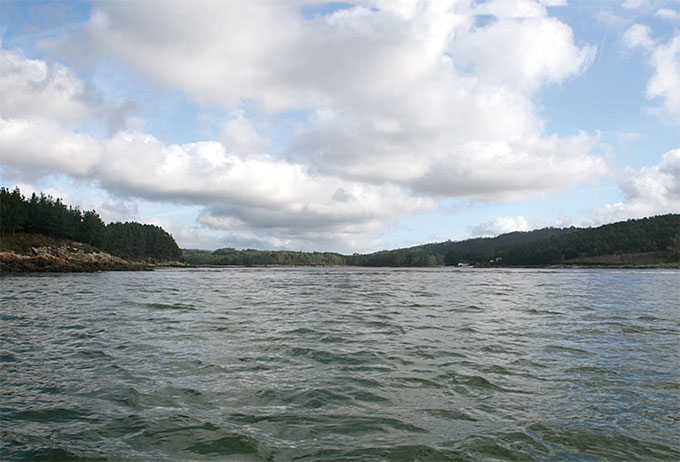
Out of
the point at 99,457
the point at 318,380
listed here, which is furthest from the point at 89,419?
the point at 318,380

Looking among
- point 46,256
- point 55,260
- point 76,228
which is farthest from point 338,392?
point 76,228

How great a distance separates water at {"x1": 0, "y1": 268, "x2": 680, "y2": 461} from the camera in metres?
6.30

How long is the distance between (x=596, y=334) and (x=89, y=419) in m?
17.5

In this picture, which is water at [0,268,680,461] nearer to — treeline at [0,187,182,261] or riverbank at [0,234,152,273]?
riverbank at [0,234,152,273]

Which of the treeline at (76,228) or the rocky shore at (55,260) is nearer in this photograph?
the rocky shore at (55,260)

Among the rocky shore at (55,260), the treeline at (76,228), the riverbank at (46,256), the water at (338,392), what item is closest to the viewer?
the water at (338,392)

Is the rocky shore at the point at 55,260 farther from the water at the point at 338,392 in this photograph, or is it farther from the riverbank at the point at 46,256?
the water at the point at 338,392

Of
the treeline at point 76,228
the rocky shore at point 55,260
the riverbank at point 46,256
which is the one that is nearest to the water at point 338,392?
the rocky shore at point 55,260

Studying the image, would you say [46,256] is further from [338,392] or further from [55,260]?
[338,392]

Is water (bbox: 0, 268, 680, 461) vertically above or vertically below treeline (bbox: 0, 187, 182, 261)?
below

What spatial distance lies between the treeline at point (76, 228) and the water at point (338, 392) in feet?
332

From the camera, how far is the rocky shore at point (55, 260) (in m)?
73.4

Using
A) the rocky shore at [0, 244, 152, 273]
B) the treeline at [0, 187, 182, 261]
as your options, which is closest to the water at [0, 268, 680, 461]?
the rocky shore at [0, 244, 152, 273]

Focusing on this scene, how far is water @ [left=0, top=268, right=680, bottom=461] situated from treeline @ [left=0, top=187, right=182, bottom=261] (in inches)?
3983
